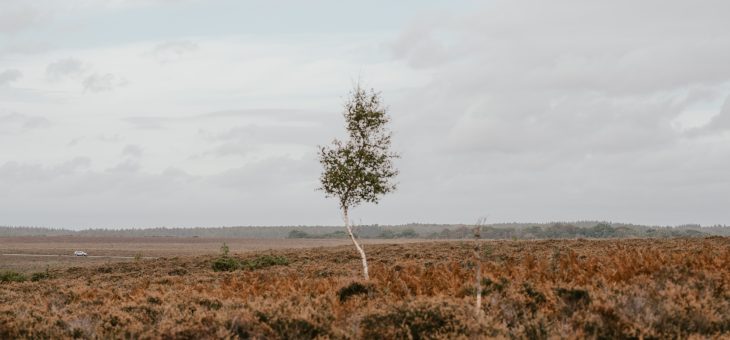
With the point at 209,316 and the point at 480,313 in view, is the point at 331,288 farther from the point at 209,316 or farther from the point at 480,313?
the point at 480,313

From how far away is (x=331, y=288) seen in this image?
15.3 meters

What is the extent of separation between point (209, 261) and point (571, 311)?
30430 millimetres

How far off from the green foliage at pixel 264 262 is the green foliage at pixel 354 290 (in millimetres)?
19758

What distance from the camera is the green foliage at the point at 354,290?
14.7m

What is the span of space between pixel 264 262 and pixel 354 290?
2207cm

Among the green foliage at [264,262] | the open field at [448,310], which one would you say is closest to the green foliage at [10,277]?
the green foliage at [264,262]

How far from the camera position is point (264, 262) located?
3641 centimetres

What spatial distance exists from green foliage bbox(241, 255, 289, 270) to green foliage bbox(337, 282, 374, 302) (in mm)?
19758

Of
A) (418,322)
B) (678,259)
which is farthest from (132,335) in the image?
(678,259)

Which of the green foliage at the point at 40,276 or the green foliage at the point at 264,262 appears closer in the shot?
the green foliage at the point at 264,262

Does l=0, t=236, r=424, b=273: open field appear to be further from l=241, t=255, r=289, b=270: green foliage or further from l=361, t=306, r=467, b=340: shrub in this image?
l=361, t=306, r=467, b=340: shrub

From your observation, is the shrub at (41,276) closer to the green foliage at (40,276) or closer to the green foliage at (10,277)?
the green foliage at (40,276)

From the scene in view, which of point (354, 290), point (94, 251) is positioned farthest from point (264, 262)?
point (94, 251)

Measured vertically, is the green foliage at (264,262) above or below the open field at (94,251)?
above
